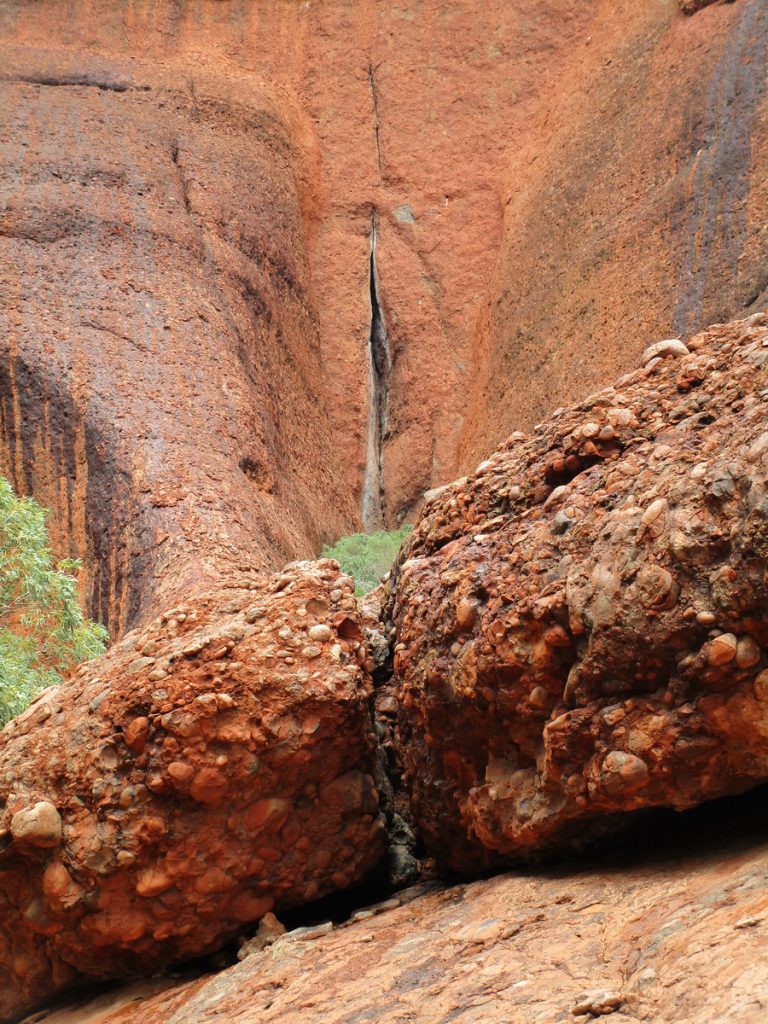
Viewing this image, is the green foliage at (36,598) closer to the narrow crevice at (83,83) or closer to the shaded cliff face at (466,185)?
the shaded cliff face at (466,185)

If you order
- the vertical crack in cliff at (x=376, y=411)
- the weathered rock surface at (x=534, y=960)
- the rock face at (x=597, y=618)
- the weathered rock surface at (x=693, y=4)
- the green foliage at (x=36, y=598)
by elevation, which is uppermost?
the weathered rock surface at (x=693, y=4)

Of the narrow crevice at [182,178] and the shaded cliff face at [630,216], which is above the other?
the narrow crevice at [182,178]

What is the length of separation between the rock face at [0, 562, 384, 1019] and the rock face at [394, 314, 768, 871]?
0.85 ft

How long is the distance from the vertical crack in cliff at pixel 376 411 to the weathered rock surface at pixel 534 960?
12328 mm

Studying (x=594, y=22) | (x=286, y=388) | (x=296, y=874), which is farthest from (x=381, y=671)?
(x=594, y=22)

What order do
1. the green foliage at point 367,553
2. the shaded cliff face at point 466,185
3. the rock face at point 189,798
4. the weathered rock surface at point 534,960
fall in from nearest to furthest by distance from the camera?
the weathered rock surface at point 534,960
the rock face at point 189,798
the green foliage at point 367,553
the shaded cliff face at point 466,185

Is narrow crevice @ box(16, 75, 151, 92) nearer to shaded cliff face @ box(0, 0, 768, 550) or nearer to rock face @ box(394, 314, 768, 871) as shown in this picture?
shaded cliff face @ box(0, 0, 768, 550)

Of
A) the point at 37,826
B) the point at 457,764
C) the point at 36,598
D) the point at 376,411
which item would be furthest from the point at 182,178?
the point at 457,764

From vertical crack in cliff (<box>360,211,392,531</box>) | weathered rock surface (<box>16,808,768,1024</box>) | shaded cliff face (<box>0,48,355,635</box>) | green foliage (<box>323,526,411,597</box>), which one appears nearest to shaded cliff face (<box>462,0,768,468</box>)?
vertical crack in cliff (<box>360,211,392,531</box>)

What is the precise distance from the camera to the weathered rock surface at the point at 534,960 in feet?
7.92

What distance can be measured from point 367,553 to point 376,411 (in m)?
3.68

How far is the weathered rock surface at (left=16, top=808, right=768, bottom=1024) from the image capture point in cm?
241

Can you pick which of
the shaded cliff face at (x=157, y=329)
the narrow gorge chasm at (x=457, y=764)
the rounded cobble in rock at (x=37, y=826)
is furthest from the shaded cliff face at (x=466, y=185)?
the rounded cobble in rock at (x=37, y=826)

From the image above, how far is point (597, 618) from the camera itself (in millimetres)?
3217
